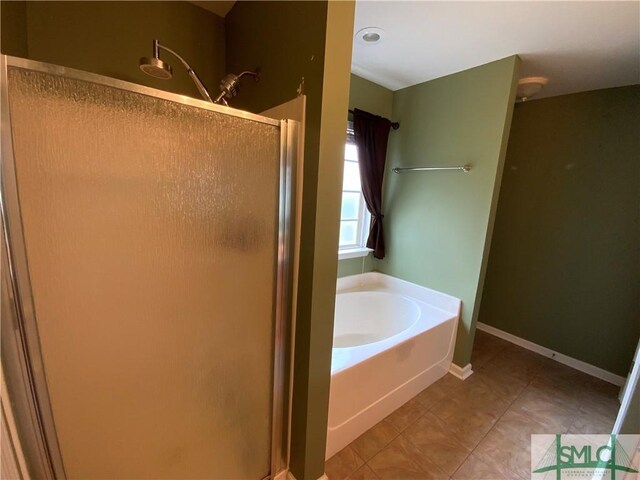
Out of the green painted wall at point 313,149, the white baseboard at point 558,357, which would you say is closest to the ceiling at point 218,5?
the green painted wall at point 313,149

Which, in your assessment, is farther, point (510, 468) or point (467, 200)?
point (467, 200)

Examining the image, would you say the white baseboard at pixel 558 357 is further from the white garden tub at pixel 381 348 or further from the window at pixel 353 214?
the window at pixel 353 214

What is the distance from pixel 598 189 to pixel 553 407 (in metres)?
1.74

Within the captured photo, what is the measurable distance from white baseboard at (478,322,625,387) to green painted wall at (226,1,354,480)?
2.41 metres

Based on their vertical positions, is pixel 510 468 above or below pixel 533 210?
below

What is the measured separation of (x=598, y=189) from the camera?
83.2 inches

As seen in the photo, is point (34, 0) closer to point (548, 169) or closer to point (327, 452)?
point (327, 452)

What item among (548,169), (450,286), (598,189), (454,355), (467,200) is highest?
(548,169)

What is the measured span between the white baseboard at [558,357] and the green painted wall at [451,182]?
0.95 meters

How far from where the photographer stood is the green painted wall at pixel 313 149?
937mm

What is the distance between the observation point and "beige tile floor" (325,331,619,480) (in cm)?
138

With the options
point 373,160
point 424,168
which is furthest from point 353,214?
point 424,168

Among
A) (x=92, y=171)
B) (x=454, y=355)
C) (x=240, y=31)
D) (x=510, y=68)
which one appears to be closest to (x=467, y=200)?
(x=510, y=68)

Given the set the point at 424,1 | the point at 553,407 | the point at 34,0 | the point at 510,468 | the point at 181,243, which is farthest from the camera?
the point at 553,407
